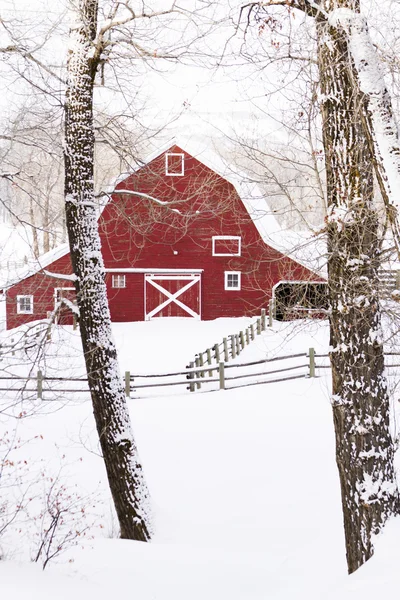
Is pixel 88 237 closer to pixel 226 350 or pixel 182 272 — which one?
pixel 226 350

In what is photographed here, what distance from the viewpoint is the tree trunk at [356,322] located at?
202 inches

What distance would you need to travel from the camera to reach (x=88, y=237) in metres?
7.33

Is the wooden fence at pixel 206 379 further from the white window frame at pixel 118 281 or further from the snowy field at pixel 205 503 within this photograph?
the white window frame at pixel 118 281

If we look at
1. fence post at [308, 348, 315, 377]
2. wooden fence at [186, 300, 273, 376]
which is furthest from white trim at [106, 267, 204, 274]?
fence post at [308, 348, 315, 377]

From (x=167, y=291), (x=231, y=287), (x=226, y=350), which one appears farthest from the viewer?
(x=231, y=287)

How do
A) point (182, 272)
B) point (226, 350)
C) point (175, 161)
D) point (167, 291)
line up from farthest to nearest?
1. point (167, 291)
2. point (182, 272)
3. point (175, 161)
4. point (226, 350)

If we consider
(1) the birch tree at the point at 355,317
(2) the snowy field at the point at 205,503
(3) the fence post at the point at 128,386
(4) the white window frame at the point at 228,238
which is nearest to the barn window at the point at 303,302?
(2) the snowy field at the point at 205,503

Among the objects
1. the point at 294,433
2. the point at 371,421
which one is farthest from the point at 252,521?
the point at 371,421

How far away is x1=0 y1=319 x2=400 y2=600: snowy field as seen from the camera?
587 cm

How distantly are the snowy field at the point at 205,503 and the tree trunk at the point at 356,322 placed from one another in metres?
0.34

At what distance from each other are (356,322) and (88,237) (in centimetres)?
367

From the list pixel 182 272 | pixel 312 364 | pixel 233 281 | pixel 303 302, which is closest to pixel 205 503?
pixel 303 302

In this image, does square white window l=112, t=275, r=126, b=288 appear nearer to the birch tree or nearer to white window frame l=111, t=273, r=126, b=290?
white window frame l=111, t=273, r=126, b=290

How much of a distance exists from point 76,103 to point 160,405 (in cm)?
962
